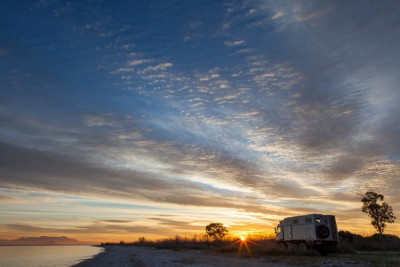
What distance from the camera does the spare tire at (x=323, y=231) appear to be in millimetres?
30383

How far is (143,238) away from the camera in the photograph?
12825 cm

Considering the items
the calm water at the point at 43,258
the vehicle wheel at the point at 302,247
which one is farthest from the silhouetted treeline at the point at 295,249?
the calm water at the point at 43,258

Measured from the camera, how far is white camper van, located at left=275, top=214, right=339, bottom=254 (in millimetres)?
30297

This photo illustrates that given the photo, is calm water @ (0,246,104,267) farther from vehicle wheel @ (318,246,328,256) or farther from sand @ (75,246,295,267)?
vehicle wheel @ (318,246,328,256)

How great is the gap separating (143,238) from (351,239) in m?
99.5

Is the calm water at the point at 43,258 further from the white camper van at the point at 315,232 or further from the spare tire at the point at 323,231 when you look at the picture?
the spare tire at the point at 323,231

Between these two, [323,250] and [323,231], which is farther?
[323,231]

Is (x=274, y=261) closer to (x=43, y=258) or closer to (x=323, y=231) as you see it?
(x=323, y=231)

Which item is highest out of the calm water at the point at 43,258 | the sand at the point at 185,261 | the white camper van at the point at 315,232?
the white camper van at the point at 315,232

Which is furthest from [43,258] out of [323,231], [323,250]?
[323,231]

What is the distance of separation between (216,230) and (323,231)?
64.7 metres

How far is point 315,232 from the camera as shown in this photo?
30469mm

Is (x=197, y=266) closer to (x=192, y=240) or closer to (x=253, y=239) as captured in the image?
(x=253, y=239)

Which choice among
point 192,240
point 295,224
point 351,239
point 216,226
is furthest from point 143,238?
point 295,224
